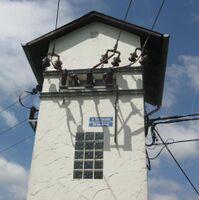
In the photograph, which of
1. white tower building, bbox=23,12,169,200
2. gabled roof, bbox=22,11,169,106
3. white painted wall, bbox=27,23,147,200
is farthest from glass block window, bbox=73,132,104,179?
gabled roof, bbox=22,11,169,106

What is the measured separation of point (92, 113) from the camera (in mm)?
13711

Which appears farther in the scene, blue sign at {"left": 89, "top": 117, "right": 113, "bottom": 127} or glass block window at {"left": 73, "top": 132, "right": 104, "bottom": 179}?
blue sign at {"left": 89, "top": 117, "right": 113, "bottom": 127}

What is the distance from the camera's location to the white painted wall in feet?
39.7

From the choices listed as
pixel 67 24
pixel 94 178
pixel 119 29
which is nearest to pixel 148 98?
pixel 119 29

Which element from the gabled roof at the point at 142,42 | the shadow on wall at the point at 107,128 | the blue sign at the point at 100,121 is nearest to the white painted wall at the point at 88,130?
the shadow on wall at the point at 107,128

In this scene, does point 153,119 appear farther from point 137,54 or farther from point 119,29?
point 119,29

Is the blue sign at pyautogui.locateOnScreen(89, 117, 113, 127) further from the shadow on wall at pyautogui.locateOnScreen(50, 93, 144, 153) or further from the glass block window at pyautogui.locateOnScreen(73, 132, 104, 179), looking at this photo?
the glass block window at pyautogui.locateOnScreen(73, 132, 104, 179)

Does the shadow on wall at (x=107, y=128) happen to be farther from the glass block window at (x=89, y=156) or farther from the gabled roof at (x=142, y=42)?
the gabled roof at (x=142, y=42)

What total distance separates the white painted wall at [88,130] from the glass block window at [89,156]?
0.59 feet

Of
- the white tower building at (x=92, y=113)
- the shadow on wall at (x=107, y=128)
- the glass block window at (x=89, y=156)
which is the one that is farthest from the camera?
the shadow on wall at (x=107, y=128)

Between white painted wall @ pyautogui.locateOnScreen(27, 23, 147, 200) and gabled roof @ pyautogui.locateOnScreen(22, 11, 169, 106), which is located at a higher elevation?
gabled roof @ pyautogui.locateOnScreen(22, 11, 169, 106)

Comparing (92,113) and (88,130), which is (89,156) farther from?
(92,113)

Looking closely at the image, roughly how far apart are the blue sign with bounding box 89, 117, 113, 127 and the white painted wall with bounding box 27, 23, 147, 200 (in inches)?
5.8

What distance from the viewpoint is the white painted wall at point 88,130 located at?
1209cm
